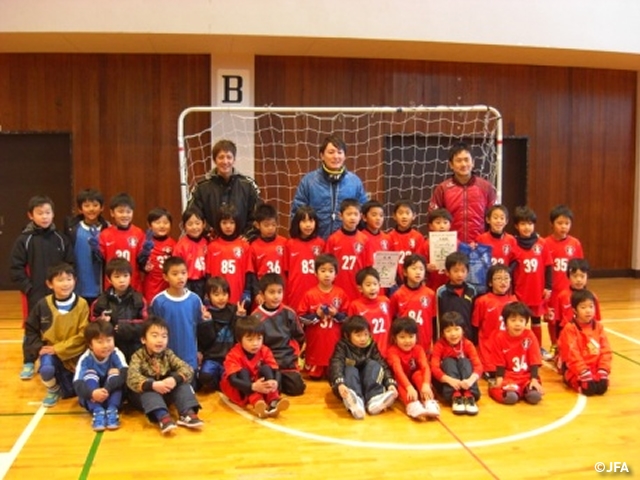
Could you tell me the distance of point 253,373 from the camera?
4.34 metres

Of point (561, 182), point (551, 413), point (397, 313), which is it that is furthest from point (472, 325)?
point (561, 182)

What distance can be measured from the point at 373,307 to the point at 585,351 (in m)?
1.60

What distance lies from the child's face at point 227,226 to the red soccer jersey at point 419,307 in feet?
4.35

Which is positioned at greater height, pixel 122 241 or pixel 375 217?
pixel 375 217

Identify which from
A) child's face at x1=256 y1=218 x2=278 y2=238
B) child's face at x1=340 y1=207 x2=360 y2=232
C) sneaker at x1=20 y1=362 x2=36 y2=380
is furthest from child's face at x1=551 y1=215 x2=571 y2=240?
sneaker at x1=20 y1=362 x2=36 y2=380

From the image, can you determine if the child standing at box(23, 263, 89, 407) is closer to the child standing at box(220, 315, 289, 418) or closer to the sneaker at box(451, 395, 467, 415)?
the child standing at box(220, 315, 289, 418)

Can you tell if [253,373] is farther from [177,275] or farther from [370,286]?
[370,286]

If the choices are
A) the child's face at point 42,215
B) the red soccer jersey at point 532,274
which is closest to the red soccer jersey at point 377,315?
the red soccer jersey at point 532,274

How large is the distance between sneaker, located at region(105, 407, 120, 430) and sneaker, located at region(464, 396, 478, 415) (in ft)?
7.20

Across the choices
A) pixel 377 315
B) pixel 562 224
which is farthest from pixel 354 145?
pixel 377 315

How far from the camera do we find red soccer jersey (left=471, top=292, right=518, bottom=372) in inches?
190

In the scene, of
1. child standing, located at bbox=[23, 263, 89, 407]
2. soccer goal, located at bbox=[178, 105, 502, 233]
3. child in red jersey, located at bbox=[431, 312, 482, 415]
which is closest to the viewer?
child in red jersey, located at bbox=[431, 312, 482, 415]

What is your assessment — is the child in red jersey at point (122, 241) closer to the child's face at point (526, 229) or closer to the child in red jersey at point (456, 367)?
the child in red jersey at point (456, 367)

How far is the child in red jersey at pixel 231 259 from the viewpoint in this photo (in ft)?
16.2
